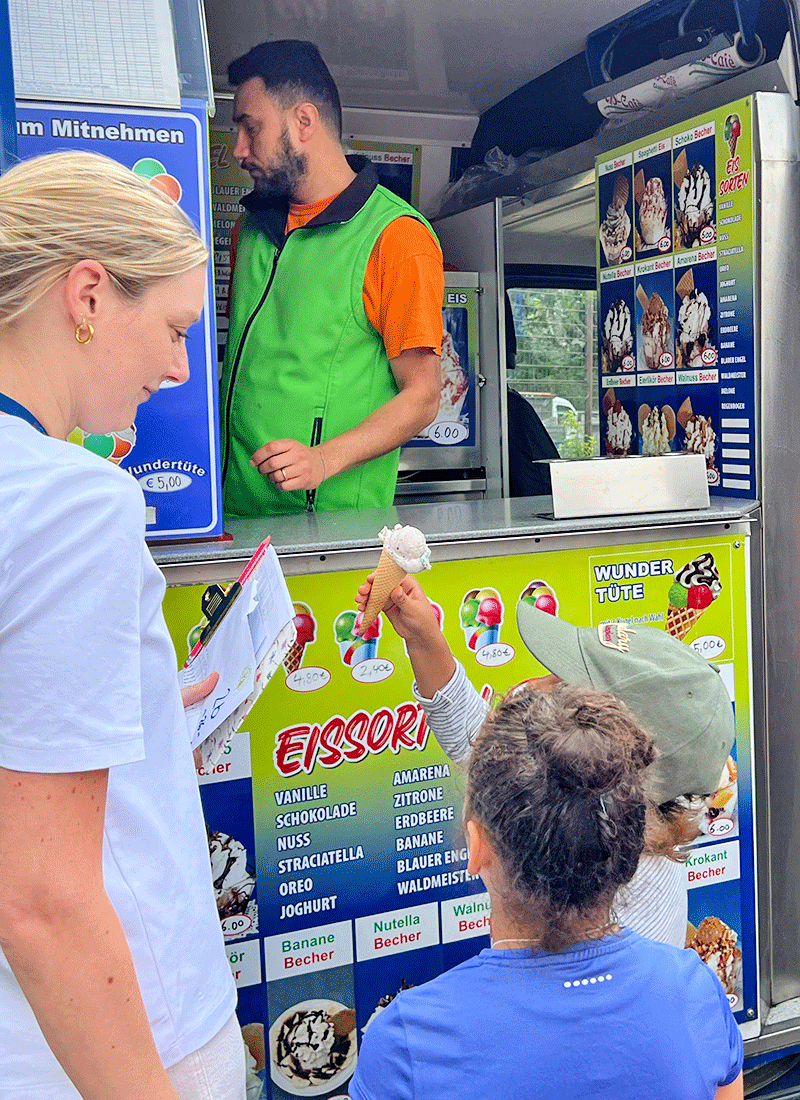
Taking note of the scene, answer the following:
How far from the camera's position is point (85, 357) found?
39.8 inches

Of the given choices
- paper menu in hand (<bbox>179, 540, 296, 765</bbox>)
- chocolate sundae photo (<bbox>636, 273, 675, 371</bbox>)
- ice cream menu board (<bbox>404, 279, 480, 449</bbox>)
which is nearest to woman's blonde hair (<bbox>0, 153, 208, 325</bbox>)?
paper menu in hand (<bbox>179, 540, 296, 765</bbox>)

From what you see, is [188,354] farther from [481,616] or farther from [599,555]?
[599,555]

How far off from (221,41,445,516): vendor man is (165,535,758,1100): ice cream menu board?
22.6 inches

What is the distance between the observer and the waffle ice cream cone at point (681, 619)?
2293 millimetres

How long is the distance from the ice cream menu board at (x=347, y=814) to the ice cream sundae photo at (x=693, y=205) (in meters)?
0.90

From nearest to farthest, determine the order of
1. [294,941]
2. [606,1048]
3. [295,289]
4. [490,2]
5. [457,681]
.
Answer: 1. [606,1048]
2. [457,681]
3. [294,941]
4. [295,289]
5. [490,2]

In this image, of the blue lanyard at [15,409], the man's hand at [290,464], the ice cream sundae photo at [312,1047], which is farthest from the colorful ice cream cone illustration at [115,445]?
the ice cream sundae photo at [312,1047]

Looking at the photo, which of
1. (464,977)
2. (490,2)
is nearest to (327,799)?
(464,977)

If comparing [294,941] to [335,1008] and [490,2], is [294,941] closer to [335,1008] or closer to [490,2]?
[335,1008]

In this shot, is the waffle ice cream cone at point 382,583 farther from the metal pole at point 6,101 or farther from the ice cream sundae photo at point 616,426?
the ice cream sundae photo at point 616,426

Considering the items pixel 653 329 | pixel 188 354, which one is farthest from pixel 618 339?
pixel 188 354

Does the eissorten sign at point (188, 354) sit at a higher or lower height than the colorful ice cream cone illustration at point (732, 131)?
lower

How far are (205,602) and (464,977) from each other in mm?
965

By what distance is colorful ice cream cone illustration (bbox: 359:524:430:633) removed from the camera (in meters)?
1.54
